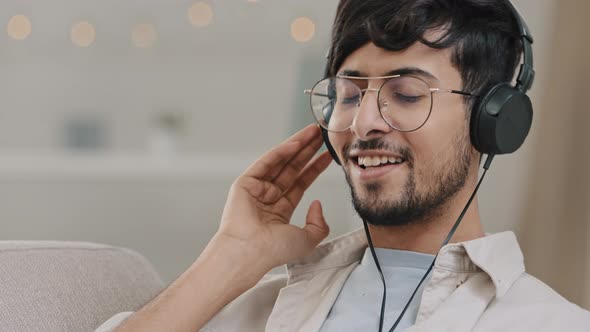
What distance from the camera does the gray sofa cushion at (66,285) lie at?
1289mm

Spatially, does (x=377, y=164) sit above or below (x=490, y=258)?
above

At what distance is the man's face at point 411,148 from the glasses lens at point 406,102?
0.01 metres

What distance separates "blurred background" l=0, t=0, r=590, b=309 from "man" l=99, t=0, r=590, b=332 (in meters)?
1.88

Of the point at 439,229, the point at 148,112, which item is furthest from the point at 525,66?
the point at 148,112

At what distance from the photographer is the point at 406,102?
1.32 metres

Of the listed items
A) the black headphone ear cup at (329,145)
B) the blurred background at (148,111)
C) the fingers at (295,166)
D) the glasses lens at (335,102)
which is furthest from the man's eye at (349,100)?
the blurred background at (148,111)

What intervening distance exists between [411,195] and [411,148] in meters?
0.08

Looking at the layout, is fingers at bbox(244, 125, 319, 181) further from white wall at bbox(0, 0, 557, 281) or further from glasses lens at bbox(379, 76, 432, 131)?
white wall at bbox(0, 0, 557, 281)

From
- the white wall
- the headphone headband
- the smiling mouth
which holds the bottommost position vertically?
the white wall

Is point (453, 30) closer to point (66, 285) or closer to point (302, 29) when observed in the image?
point (66, 285)

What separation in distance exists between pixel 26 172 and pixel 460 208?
9.08ft

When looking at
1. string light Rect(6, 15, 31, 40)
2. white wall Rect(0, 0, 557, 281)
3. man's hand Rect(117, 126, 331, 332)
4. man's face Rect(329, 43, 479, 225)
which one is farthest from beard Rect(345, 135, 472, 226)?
string light Rect(6, 15, 31, 40)

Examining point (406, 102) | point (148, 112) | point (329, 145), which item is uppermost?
point (406, 102)

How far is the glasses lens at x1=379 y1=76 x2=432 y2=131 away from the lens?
1310mm
